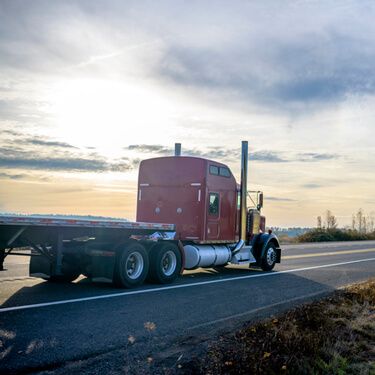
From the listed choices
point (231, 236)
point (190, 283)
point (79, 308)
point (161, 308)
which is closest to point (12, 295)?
point (79, 308)

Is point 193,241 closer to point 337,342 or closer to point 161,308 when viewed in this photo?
point 161,308

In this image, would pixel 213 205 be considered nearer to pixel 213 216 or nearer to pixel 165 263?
pixel 213 216

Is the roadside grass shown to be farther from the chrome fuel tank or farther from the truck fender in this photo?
the truck fender

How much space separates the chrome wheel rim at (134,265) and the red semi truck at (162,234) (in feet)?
0.07

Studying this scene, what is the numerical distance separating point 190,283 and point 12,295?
4253mm

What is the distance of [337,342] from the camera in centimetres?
629

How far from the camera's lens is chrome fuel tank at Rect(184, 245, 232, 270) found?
504 inches

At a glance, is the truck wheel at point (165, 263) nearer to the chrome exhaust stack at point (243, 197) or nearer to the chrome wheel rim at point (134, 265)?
the chrome wheel rim at point (134, 265)

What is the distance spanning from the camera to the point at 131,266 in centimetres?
1079

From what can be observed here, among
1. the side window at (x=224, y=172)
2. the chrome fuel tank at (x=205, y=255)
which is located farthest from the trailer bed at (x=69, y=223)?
the side window at (x=224, y=172)

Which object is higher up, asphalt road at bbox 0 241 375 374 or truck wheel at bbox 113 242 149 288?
truck wheel at bbox 113 242 149 288

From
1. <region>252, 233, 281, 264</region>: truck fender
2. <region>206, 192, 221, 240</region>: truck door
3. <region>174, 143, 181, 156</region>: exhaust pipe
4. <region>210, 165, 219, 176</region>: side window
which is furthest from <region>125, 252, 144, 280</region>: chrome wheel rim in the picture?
<region>252, 233, 281, 264</region>: truck fender

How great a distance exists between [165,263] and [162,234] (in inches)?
27.8

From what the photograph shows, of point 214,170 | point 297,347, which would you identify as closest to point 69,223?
point 297,347
